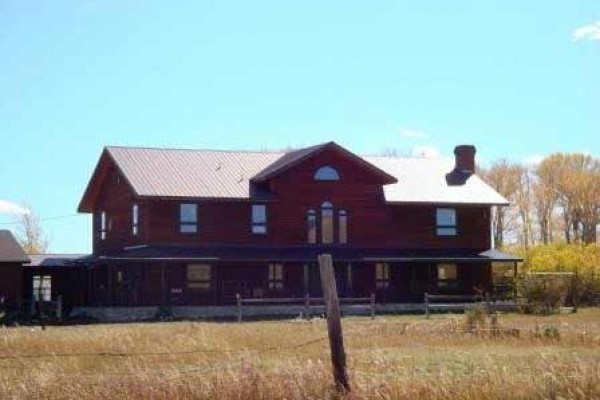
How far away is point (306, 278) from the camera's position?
4722 cm

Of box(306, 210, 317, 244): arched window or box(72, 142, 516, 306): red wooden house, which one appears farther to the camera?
box(306, 210, 317, 244): arched window

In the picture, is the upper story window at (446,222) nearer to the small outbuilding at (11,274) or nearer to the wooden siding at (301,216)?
the wooden siding at (301,216)

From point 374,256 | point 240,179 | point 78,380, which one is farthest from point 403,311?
point 78,380

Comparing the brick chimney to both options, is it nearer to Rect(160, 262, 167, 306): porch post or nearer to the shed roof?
the shed roof

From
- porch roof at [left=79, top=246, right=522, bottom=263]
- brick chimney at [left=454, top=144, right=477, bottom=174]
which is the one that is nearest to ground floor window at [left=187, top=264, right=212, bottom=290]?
porch roof at [left=79, top=246, right=522, bottom=263]

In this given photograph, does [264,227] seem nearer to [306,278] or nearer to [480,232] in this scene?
[306,278]

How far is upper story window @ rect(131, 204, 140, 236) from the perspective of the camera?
47.8m

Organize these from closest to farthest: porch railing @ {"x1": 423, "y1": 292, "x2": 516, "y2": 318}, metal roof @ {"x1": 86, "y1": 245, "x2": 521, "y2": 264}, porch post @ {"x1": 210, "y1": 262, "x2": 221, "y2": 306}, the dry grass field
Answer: the dry grass field, porch railing @ {"x1": 423, "y1": 292, "x2": 516, "y2": 318}, metal roof @ {"x1": 86, "y1": 245, "x2": 521, "y2": 264}, porch post @ {"x1": 210, "y1": 262, "x2": 221, "y2": 306}

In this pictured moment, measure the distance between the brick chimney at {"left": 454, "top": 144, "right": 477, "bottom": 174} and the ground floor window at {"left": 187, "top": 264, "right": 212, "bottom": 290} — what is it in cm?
1699

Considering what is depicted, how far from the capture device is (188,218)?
155 ft

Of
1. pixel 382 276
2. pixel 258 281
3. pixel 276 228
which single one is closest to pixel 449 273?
pixel 382 276

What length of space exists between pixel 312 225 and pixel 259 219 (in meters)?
2.76

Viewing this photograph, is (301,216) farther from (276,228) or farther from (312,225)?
(276,228)

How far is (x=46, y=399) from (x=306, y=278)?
1361 inches
